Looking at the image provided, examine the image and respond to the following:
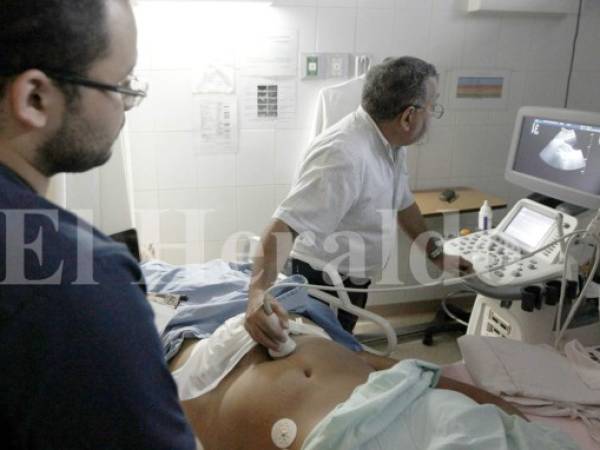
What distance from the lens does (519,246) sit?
1812mm

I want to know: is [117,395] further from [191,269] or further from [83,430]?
[191,269]

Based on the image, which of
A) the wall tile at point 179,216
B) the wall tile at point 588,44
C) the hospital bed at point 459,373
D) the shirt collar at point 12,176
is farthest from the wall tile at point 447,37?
the shirt collar at point 12,176

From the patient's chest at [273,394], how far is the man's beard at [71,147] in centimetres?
77

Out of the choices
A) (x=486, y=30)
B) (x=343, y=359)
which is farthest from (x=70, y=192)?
(x=486, y=30)

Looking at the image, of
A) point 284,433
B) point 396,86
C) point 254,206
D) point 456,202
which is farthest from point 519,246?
point 254,206

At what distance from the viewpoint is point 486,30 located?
2.75 metres

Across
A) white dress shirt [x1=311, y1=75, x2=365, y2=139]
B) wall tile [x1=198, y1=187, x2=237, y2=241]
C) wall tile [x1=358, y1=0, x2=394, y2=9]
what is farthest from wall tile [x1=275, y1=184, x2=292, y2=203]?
wall tile [x1=358, y1=0, x2=394, y2=9]

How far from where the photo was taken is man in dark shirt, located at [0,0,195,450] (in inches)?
22.9

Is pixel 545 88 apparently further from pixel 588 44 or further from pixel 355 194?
pixel 355 194

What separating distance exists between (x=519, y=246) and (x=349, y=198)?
665 mm

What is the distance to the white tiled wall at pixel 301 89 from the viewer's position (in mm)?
2418

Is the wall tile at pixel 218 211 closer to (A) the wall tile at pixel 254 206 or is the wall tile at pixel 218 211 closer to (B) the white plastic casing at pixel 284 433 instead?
(A) the wall tile at pixel 254 206

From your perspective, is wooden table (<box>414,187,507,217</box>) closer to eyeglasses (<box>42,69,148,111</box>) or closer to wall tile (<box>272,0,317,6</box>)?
wall tile (<box>272,0,317,6</box>)

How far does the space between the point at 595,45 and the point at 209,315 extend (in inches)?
106
